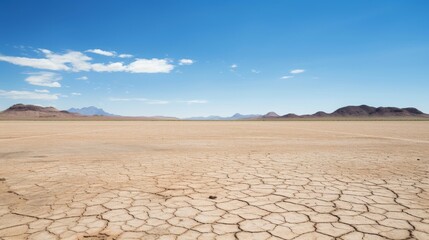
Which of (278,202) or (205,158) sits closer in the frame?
(278,202)

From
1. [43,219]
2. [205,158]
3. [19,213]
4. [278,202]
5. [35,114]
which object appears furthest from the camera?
[35,114]

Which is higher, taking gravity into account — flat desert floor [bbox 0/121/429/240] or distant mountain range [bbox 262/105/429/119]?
distant mountain range [bbox 262/105/429/119]

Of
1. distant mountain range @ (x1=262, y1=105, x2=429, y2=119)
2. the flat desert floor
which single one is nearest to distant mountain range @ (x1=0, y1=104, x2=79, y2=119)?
distant mountain range @ (x1=262, y1=105, x2=429, y2=119)

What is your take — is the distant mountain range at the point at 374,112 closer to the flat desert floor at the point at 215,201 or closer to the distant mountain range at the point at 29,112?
the distant mountain range at the point at 29,112

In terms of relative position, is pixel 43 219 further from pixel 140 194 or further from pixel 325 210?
pixel 325 210

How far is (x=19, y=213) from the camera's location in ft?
9.98

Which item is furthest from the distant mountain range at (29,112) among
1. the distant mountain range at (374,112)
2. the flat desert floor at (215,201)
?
the flat desert floor at (215,201)

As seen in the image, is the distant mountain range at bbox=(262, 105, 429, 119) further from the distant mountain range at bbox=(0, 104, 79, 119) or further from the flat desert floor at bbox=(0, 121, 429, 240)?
the flat desert floor at bbox=(0, 121, 429, 240)

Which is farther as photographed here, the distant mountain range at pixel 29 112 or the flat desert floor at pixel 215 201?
the distant mountain range at pixel 29 112

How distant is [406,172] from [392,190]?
1478 mm

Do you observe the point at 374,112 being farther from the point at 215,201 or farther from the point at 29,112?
the point at 29,112

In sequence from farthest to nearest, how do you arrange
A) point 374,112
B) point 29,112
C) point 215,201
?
point 29,112 < point 374,112 < point 215,201

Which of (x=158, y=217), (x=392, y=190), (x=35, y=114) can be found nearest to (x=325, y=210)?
(x=392, y=190)

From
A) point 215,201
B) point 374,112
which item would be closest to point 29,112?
point 374,112
